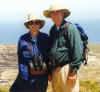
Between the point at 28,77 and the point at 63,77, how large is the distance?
62 centimetres

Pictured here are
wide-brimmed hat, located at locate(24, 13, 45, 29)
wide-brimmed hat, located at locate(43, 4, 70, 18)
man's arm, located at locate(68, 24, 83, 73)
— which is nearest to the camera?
man's arm, located at locate(68, 24, 83, 73)

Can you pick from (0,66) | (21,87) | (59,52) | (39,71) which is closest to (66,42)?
(59,52)

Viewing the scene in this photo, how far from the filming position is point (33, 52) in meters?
7.37

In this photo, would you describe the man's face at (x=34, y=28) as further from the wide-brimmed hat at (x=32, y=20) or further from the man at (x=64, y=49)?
the man at (x=64, y=49)

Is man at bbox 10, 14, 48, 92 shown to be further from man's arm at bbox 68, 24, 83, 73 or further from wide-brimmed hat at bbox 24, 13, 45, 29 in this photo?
man's arm at bbox 68, 24, 83, 73

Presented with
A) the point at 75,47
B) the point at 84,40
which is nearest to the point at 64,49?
the point at 75,47

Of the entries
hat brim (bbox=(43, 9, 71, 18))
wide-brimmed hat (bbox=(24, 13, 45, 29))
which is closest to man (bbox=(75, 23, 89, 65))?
hat brim (bbox=(43, 9, 71, 18))

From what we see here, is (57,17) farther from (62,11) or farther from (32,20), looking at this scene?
(32,20)

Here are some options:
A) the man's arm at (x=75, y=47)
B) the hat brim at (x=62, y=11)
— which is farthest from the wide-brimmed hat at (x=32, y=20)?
the man's arm at (x=75, y=47)

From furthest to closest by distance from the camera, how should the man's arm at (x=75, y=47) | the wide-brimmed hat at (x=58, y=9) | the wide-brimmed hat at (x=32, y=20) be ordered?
the wide-brimmed hat at (x=32, y=20), the wide-brimmed hat at (x=58, y=9), the man's arm at (x=75, y=47)

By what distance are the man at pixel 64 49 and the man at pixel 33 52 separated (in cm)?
18

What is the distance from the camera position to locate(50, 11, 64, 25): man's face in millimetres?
7203

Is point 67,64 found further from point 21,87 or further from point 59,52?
point 21,87

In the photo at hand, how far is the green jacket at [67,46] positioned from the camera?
7.08 metres
